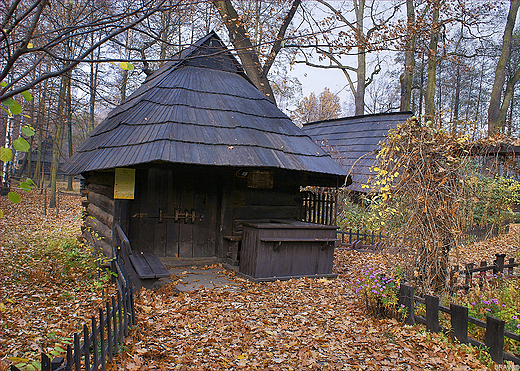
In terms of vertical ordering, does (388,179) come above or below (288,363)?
above

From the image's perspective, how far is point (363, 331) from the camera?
4.77 metres

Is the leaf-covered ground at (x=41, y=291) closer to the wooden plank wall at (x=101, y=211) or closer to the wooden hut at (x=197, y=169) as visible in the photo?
the wooden plank wall at (x=101, y=211)

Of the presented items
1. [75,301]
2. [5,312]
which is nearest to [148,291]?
[75,301]

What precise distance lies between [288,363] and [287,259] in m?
3.31

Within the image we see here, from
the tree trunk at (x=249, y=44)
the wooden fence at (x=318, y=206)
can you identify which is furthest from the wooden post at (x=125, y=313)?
the tree trunk at (x=249, y=44)

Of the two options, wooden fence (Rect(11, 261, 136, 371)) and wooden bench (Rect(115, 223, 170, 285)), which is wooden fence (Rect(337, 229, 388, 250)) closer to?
wooden bench (Rect(115, 223, 170, 285))

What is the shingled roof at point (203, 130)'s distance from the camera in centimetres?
661

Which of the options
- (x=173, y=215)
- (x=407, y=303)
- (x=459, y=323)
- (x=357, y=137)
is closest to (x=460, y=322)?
(x=459, y=323)

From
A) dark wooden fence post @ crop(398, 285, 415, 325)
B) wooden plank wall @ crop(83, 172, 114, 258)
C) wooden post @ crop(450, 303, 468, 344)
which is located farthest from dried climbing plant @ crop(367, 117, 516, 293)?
wooden plank wall @ crop(83, 172, 114, 258)

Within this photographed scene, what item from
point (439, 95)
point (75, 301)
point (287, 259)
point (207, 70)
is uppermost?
point (439, 95)

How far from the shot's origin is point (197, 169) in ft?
25.8

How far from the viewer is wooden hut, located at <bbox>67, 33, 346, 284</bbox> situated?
6.88 m

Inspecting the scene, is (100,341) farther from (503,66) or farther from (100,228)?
(503,66)

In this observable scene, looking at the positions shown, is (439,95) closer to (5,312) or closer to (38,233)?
(38,233)
